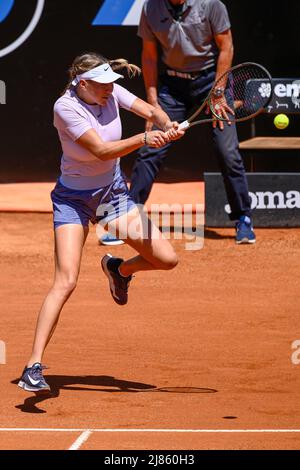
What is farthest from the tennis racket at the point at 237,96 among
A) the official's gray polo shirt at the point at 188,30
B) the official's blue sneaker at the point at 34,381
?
the official's blue sneaker at the point at 34,381

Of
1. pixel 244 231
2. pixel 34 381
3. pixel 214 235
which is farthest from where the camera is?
pixel 214 235

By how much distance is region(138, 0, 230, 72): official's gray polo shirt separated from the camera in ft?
33.6

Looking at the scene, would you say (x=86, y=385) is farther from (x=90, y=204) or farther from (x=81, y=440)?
(x=81, y=440)

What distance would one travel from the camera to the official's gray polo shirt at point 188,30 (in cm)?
1023

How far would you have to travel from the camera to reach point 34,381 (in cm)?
636

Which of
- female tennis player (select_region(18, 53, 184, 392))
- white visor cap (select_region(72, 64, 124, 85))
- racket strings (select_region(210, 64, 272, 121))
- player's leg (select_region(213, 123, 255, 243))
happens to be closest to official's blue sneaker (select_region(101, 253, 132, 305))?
female tennis player (select_region(18, 53, 184, 392))

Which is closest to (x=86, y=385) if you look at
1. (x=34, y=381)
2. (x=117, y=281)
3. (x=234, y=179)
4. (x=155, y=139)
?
(x=34, y=381)

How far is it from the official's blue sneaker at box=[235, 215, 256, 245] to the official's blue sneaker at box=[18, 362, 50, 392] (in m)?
4.53

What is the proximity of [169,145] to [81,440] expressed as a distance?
16.6ft

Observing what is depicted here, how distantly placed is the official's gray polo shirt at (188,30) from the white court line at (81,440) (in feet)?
16.8

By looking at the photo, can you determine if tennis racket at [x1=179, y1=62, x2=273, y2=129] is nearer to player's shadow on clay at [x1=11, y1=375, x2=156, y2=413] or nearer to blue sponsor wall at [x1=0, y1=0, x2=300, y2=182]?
player's shadow on clay at [x1=11, y1=375, x2=156, y2=413]

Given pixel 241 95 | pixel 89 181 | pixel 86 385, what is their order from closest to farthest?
pixel 89 181 < pixel 86 385 < pixel 241 95

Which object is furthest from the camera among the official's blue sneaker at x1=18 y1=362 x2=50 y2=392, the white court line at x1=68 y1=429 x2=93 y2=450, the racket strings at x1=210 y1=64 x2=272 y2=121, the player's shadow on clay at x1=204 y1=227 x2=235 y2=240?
the player's shadow on clay at x1=204 y1=227 x2=235 y2=240
